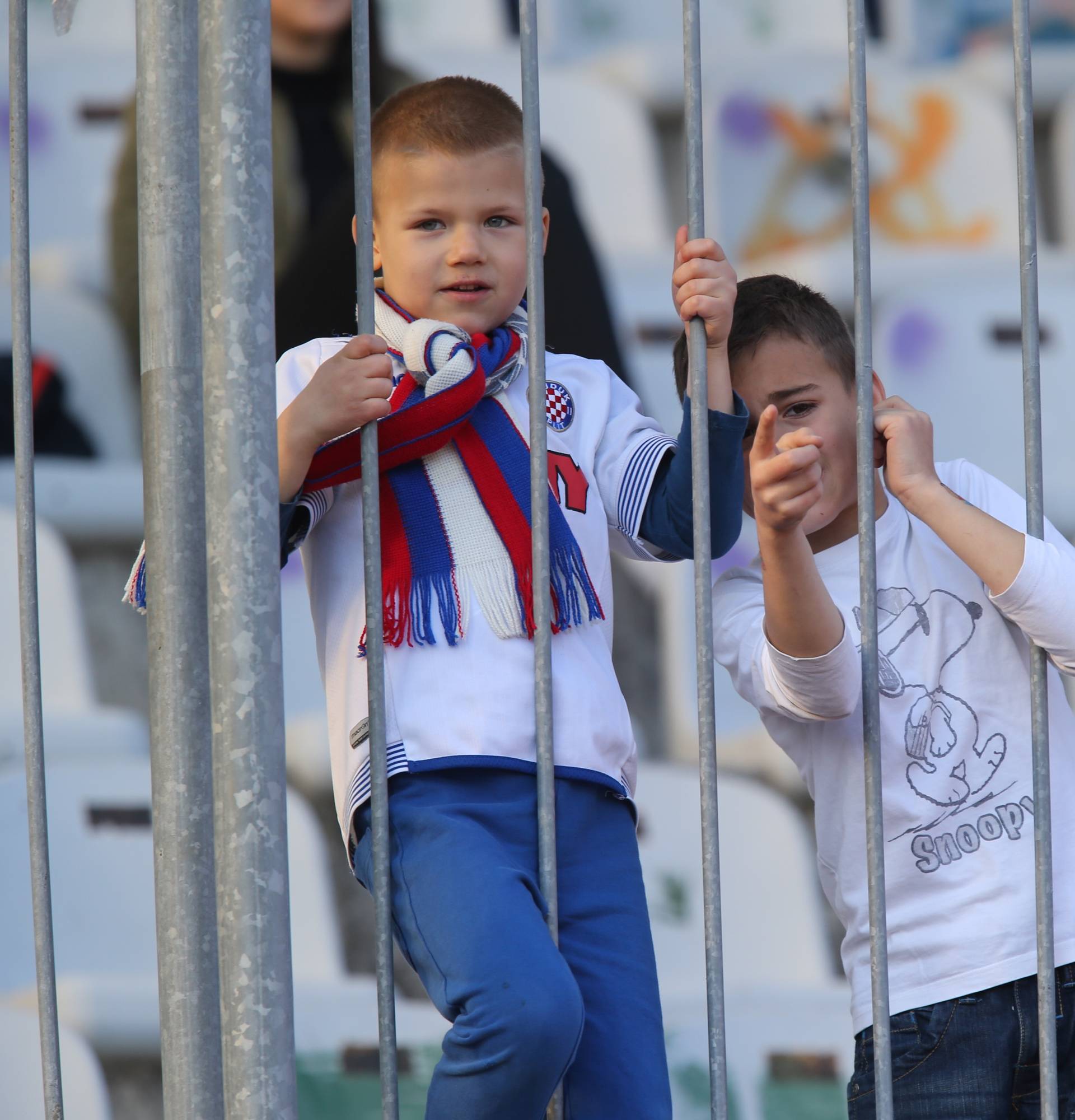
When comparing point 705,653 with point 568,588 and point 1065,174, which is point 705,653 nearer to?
point 568,588

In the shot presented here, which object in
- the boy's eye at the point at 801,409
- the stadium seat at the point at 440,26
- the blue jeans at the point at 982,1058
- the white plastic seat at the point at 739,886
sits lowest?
the blue jeans at the point at 982,1058

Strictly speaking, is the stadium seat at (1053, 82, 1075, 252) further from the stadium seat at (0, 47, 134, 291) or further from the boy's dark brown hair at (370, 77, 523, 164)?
the boy's dark brown hair at (370, 77, 523, 164)

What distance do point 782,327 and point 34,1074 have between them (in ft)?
6.19

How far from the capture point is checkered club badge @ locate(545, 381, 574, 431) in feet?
4.73

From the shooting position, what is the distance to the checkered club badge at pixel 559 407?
1440mm

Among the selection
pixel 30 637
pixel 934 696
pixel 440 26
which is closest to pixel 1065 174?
pixel 440 26

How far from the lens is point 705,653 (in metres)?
1.12

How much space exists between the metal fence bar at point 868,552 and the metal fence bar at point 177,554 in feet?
1.49

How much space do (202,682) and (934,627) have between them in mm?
699

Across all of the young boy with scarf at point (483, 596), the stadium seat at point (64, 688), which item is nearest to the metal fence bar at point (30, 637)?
the young boy with scarf at point (483, 596)

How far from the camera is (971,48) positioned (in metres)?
3.66

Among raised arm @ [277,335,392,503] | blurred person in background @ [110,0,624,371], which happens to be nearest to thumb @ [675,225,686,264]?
raised arm @ [277,335,392,503]

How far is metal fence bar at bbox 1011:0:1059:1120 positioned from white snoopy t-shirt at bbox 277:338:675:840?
1.14ft

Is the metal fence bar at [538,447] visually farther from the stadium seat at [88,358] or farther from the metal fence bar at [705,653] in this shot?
the stadium seat at [88,358]
